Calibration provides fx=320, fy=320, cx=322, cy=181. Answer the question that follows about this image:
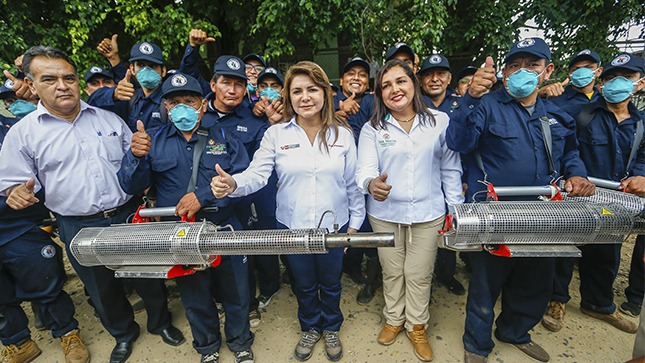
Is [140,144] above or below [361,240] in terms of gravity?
above

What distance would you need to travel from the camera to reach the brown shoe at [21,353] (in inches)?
112

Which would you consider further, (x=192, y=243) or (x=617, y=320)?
(x=617, y=320)

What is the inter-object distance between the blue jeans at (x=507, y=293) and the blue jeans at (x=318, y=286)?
1.06 m

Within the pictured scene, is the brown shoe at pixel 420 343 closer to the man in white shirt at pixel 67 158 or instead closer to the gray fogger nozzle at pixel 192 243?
the gray fogger nozzle at pixel 192 243

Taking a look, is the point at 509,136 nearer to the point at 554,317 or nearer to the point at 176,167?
the point at 554,317

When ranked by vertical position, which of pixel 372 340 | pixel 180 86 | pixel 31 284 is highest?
pixel 180 86

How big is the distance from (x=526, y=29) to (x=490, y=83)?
6269 millimetres

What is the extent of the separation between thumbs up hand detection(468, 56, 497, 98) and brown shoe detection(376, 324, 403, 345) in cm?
206

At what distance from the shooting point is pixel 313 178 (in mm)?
2426

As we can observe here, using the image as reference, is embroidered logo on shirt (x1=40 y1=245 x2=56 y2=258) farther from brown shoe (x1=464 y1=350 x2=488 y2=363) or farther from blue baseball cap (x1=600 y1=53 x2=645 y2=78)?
blue baseball cap (x1=600 y1=53 x2=645 y2=78)

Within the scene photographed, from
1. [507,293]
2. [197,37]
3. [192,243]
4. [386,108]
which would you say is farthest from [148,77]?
[507,293]

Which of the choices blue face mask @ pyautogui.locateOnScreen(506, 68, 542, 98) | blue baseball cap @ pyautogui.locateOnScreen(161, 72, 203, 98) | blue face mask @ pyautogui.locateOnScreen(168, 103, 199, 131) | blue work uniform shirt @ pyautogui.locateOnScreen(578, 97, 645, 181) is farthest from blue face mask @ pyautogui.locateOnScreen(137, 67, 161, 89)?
blue work uniform shirt @ pyautogui.locateOnScreen(578, 97, 645, 181)

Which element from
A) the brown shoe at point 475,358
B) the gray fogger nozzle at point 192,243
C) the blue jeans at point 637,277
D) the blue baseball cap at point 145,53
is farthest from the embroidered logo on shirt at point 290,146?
the blue jeans at point 637,277

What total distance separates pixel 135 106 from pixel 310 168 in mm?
2085
